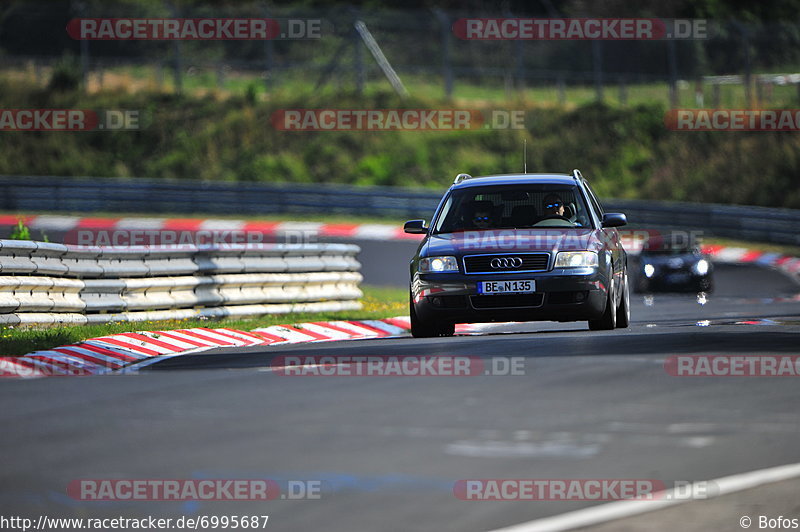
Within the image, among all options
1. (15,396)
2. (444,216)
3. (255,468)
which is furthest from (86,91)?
(255,468)

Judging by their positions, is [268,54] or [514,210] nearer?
[514,210]

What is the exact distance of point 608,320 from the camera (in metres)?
14.4

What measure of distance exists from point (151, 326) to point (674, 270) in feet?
43.4

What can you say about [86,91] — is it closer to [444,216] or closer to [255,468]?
[444,216]

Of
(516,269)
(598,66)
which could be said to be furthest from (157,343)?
(598,66)

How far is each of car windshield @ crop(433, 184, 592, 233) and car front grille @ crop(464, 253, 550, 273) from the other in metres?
0.73

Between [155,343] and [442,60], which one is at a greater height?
[442,60]

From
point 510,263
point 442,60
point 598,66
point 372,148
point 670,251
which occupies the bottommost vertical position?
point 670,251

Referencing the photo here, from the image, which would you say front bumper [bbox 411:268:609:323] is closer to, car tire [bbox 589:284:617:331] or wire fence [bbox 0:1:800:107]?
A: car tire [bbox 589:284:617:331]

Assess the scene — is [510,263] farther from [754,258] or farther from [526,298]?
[754,258]

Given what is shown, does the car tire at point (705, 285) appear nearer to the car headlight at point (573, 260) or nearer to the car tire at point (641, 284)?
the car tire at point (641, 284)

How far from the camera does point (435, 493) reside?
6.70 metres

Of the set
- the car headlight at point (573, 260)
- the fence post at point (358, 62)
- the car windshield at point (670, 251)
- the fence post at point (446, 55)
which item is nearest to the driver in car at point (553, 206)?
the car headlight at point (573, 260)

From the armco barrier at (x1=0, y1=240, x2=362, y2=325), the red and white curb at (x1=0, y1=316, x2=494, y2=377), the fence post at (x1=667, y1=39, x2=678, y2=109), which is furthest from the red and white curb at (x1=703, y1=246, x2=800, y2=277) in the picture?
the red and white curb at (x1=0, y1=316, x2=494, y2=377)
